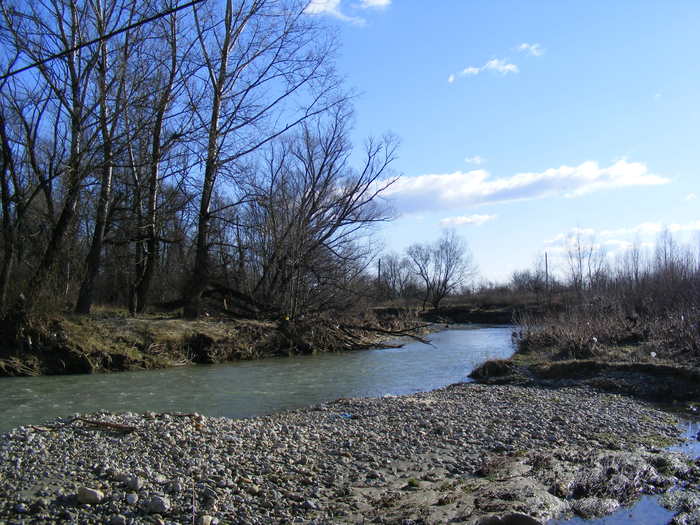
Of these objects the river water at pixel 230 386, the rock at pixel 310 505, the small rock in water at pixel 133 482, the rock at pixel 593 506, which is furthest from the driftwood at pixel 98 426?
the rock at pixel 593 506

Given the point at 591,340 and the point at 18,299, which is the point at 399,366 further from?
the point at 18,299

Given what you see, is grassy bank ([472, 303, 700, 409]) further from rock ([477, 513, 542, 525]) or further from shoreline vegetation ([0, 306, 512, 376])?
rock ([477, 513, 542, 525])

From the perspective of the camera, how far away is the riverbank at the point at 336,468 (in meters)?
5.11

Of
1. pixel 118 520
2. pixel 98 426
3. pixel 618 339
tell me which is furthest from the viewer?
pixel 618 339

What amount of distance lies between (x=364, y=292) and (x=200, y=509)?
23.1 metres

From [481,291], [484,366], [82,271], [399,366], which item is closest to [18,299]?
[82,271]

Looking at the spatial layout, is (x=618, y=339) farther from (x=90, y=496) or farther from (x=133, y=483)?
(x=90, y=496)

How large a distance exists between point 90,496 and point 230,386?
9304 mm

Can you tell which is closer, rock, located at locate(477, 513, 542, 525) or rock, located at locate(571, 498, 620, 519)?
rock, located at locate(477, 513, 542, 525)

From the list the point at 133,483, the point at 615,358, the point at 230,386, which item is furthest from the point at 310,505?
the point at 615,358

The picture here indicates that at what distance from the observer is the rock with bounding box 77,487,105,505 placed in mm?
4910

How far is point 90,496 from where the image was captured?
194 inches

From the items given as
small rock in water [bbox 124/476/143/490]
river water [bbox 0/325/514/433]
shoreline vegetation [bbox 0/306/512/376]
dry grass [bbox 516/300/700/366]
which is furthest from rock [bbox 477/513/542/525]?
shoreline vegetation [bbox 0/306/512/376]

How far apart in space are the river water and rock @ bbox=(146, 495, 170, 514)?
5497mm
